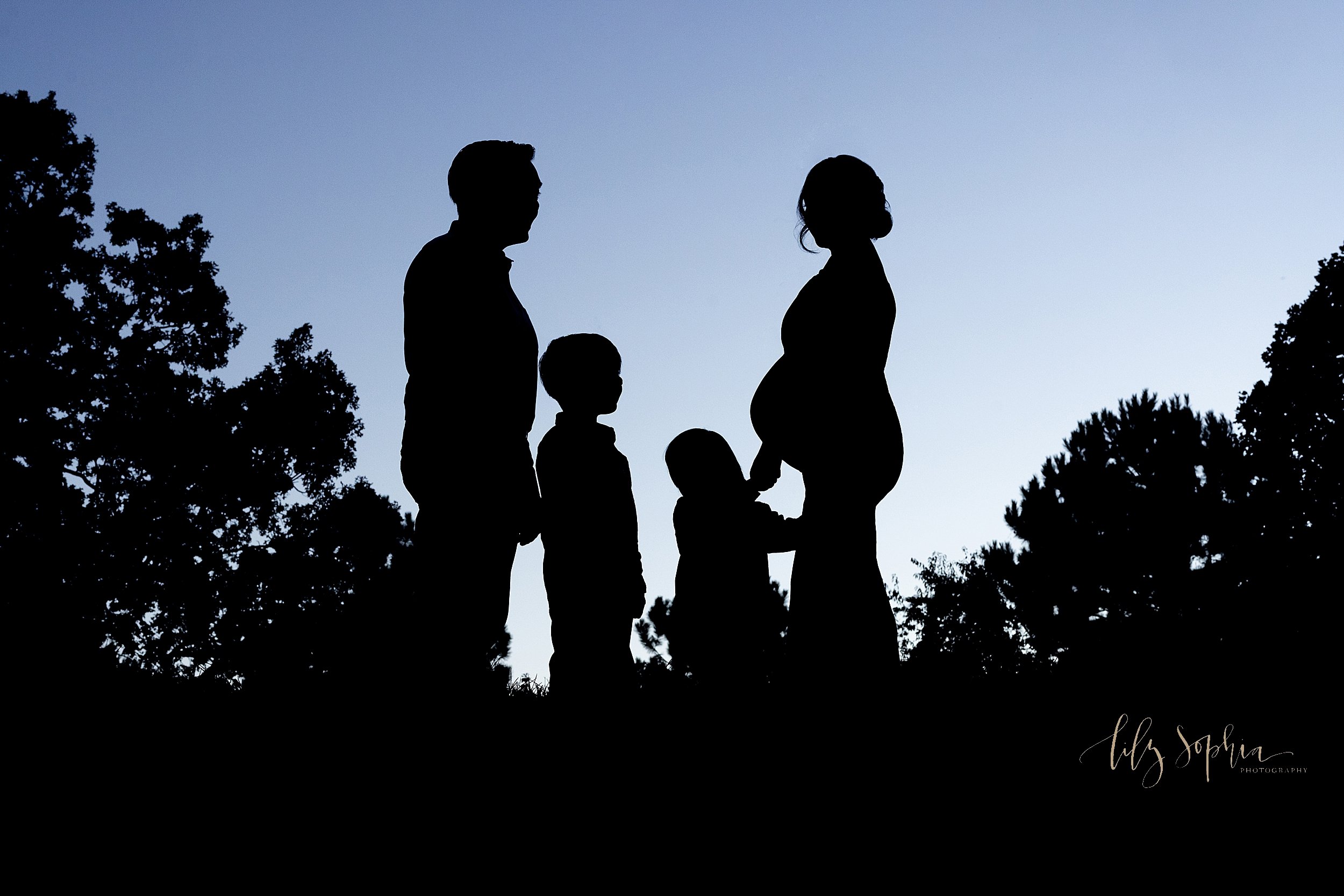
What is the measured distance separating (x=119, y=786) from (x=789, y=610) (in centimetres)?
249

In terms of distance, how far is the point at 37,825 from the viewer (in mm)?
2645

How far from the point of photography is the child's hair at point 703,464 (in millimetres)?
4879

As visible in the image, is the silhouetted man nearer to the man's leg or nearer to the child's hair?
the man's leg

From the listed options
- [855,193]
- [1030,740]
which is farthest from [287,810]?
[855,193]

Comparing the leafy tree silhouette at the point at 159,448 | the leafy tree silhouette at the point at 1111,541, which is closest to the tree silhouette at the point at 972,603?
the leafy tree silhouette at the point at 1111,541

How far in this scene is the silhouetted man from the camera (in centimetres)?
348

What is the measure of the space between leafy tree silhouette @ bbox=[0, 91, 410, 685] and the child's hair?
1642 centimetres

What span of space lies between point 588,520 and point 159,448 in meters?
20.1

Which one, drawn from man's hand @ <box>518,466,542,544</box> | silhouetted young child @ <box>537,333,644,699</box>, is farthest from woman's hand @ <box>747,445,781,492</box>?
man's hand @ <box>518,466,542,544</box>

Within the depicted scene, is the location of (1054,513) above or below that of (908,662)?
above

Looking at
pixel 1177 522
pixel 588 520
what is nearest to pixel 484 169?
pixel 588 520

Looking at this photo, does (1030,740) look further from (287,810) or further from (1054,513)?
(1054,513)

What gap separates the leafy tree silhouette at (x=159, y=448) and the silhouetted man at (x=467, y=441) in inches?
676

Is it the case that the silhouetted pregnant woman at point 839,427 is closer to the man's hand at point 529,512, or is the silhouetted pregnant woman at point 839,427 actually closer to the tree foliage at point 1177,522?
the man's hand at point 529,512
